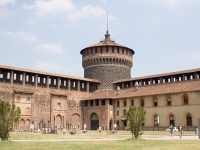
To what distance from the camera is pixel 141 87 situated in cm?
5375

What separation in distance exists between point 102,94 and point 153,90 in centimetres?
1074

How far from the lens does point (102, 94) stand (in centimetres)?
5647

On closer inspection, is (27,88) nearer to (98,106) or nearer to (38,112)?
(38,112)

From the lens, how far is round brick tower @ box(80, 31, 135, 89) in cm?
6112

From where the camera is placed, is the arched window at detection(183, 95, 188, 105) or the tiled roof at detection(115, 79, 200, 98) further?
the tiled roof at detection(115, 79, 200, 98)

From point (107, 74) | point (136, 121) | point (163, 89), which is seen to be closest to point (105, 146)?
point (136, 121)

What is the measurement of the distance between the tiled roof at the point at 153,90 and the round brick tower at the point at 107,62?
12.2 feet

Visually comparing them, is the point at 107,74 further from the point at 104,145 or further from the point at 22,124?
the point at 104,145

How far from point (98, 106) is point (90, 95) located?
3952 millimetres

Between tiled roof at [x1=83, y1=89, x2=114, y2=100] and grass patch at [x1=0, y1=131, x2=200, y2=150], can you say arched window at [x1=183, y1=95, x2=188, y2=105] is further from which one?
grass patch at [x1=0, y1=131, x2=200, y2=150]

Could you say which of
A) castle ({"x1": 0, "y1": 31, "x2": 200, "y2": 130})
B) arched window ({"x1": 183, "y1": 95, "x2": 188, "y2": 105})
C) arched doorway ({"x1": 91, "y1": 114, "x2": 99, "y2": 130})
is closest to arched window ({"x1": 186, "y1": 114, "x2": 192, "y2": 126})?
castle ({"x1": 0, "y1": 31, "x2": 200, "y2": 130})

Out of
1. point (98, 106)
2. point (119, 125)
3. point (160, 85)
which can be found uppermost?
point (160, 85)

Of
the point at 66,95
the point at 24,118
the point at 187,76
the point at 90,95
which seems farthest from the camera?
the point at 90,95

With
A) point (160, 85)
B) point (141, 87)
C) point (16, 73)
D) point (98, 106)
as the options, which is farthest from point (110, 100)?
point (16, 73)
